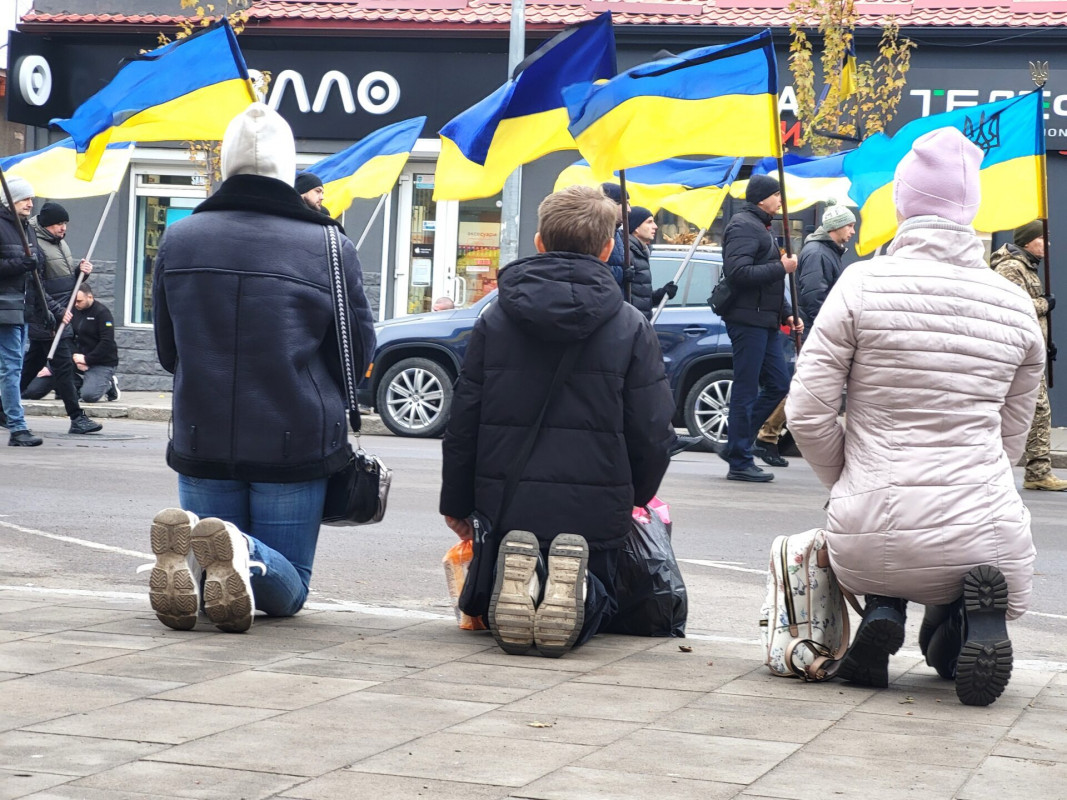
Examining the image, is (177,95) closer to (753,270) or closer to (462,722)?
(753,270)

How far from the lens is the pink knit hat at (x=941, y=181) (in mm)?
4973

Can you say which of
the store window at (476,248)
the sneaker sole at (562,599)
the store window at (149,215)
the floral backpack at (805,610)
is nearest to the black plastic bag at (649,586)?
the sneaker sole at (562,599)

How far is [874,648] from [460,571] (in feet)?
5.05

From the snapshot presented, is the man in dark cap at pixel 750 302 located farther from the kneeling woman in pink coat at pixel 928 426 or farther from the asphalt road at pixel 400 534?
the kneeling woman in pink coat at pixel 928 426

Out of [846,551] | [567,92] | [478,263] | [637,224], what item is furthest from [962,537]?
[478,263]


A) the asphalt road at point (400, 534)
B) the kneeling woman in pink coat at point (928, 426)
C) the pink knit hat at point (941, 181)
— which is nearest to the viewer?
the kneeling woman in pink coat at point (928, 426)

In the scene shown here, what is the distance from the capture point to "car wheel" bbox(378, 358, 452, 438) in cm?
1555

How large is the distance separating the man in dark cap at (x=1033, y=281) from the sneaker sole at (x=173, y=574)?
24.7ft

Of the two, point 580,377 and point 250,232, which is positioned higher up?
point 250,232

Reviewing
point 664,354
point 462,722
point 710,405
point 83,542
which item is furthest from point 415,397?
point 462,722

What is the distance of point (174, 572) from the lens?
204 inches

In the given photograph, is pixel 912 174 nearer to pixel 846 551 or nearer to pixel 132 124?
pixel 846 551

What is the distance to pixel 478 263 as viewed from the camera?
21531mm

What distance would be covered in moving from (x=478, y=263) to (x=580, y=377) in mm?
16327
